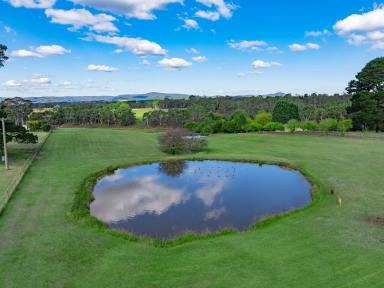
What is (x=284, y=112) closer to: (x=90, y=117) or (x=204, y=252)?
(x=90, y=117)

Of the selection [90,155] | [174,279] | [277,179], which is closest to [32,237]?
[174,279]

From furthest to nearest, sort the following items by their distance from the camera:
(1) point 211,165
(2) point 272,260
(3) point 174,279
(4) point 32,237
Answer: (1) point 211,165 → (4) point 32,237 → (2) point 272,260 → (3) point 174,279

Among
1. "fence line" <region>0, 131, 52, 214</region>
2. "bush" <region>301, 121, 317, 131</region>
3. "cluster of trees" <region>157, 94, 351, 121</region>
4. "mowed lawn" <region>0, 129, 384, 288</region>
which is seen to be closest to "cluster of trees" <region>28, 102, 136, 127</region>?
"cluster of trees" <region>157, 94, 351, 121</region>

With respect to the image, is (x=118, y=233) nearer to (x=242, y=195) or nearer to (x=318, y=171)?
(x=242, y=195)

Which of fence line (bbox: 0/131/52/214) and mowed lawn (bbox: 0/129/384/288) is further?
fence line (bbox: 0/131/52/214)

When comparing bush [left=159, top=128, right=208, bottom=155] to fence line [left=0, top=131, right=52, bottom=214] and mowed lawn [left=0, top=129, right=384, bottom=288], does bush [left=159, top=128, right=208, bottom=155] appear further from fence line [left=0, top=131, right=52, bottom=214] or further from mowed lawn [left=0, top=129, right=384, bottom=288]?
mowed lawn [left=0, top=129, right=384, bottom=288]

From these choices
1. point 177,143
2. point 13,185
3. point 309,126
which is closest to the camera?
point 13,185

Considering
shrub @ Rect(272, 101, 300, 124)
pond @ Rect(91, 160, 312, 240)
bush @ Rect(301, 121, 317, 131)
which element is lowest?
pond @ Rect(91, 160, 312, 240)

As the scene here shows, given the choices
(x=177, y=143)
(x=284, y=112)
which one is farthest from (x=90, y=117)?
(x=177, y=143)
